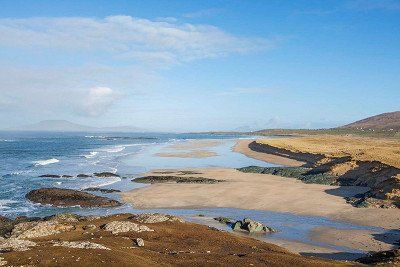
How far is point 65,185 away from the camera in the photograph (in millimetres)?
51906

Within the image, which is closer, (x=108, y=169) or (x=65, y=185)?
(x=65, y=185)

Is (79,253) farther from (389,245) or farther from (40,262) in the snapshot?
(389,245)

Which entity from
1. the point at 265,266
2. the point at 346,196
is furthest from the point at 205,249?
the point at 346,196

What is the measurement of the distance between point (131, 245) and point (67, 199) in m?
21.7

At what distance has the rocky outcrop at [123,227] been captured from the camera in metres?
24.7

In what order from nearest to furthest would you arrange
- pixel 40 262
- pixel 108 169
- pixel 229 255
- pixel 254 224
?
1. pixel 40 262
2. pixel 229 255
3. pixel 254 224
4. pixel 108 169

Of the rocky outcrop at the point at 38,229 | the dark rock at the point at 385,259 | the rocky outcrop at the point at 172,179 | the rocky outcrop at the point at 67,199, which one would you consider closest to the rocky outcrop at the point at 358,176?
the rocky outcrop at the point at 172,179

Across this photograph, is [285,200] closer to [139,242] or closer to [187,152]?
[139,242]

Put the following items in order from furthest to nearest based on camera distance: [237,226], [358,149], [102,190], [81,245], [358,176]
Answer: [358,149] → [358,176] → [102,190] → [237,226] → [81,245]

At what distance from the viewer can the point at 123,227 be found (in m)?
25.0

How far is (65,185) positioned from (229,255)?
36.5 m

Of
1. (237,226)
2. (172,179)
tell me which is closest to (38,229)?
(237,226)

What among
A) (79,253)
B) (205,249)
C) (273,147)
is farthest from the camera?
(273,147)

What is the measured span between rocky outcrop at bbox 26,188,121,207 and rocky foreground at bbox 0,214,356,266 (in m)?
10.4
